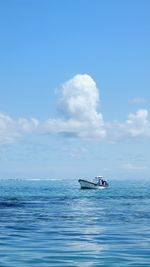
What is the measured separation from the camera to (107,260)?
1964 cm

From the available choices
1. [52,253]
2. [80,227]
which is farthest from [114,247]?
[80,227]

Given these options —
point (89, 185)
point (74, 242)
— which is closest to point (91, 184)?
point (89, 185)

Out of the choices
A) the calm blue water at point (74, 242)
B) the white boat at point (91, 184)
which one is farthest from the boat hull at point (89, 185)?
the calm blue water at point (74, 242)

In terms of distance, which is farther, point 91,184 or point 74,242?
point 91,184

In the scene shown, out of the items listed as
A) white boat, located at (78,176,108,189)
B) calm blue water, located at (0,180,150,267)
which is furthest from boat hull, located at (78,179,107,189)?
calm blue water, located at (0,180,150,267)

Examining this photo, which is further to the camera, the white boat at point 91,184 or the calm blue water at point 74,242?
the white boat at point 91,184

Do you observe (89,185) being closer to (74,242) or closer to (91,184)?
(91,184)

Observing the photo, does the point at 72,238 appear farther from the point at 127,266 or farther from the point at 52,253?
the point at 127,266

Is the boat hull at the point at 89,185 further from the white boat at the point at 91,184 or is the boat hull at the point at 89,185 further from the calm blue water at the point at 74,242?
the calm blue water at the point at 74,242

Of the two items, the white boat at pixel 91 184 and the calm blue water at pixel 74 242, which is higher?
the white boat at pixel 91 184

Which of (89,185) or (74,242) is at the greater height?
(89,185)

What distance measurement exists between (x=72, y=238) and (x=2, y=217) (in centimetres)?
1494

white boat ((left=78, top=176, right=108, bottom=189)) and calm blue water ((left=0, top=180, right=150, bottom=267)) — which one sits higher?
white boat ((left=78, top=176, right=108, bottom=189))

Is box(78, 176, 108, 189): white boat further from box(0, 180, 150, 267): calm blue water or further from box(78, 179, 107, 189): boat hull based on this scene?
box(0, 180, 150, 267): calm blue water
